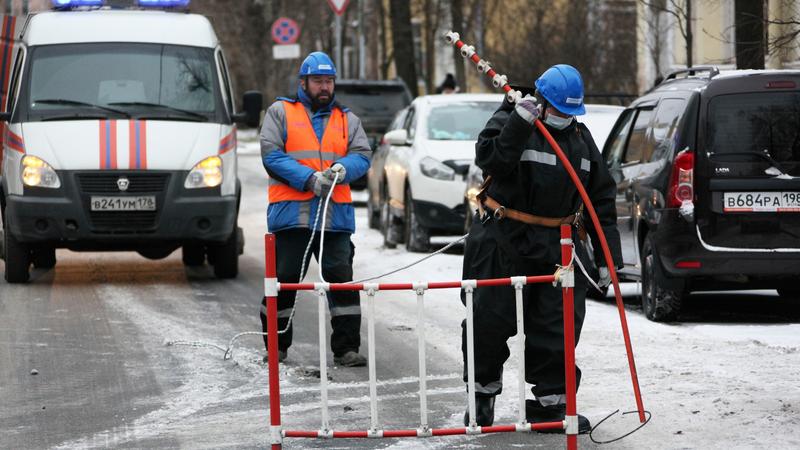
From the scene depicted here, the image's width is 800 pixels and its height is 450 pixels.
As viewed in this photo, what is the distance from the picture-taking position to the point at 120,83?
48.2ft

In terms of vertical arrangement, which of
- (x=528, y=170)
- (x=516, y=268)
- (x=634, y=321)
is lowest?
(x=634, y=321)

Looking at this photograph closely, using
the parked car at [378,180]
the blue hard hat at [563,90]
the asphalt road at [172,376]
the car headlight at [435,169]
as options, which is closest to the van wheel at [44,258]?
the asphalt road at [172,376]

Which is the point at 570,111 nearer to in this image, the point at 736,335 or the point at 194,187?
the point at 736,335

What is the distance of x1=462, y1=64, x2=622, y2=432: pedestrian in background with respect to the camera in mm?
7656

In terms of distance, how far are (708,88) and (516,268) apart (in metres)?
3.86

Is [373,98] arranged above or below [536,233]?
below

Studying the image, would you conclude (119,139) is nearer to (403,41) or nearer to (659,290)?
(659,290)

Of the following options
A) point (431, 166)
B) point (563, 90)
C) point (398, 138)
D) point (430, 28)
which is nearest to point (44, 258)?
point (398, 138)

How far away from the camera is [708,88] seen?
11141mm

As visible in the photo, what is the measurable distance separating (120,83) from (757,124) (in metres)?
6.16

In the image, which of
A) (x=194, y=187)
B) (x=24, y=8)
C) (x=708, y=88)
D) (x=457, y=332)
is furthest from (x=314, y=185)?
(x=24, y=8)

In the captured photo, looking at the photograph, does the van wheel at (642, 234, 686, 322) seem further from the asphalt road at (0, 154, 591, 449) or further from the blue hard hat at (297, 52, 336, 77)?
the blue hard hat at (297, 52, 336, 77)

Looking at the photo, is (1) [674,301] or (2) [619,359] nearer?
(2) [619,359]

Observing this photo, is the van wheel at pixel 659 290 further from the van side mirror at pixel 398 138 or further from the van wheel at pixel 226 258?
the van side mirror at pixel 398 138
